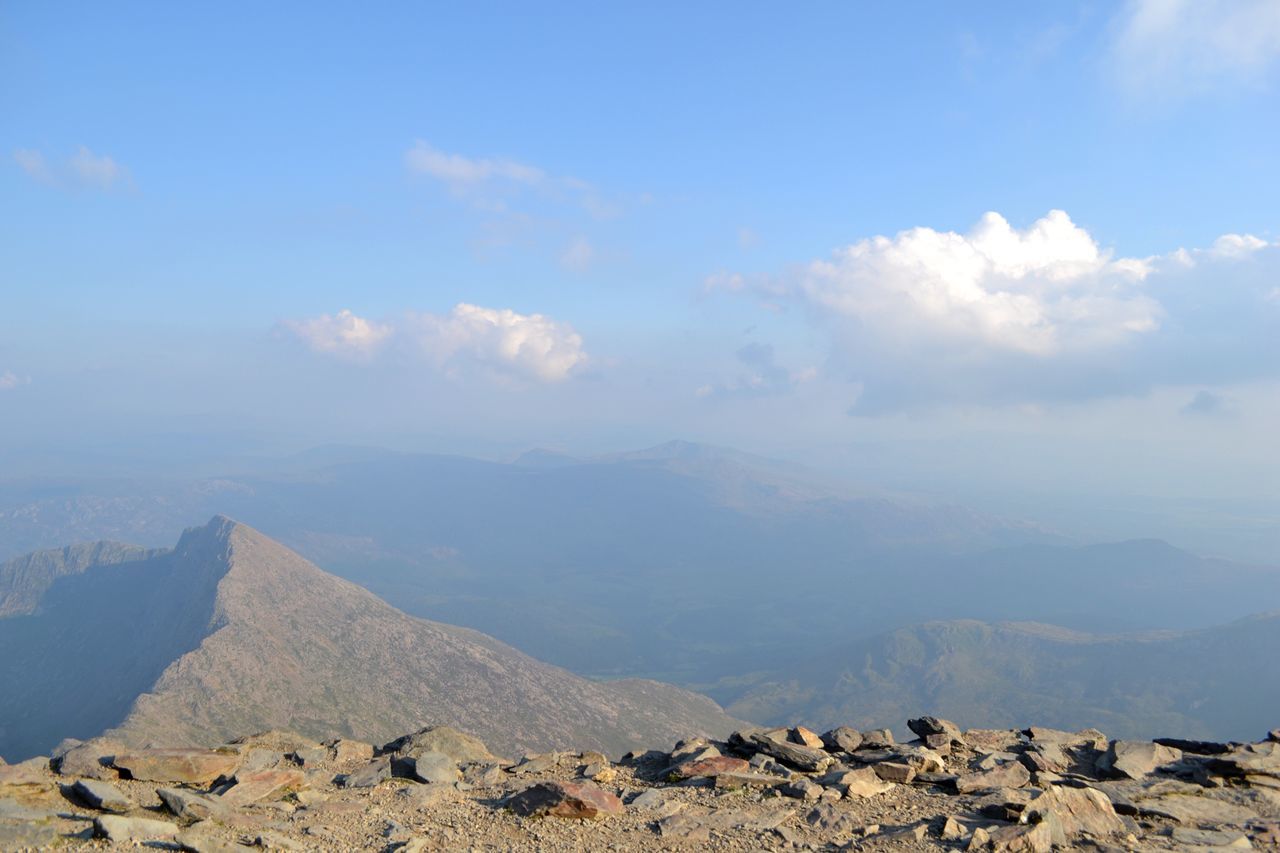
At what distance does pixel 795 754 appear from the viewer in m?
25.7

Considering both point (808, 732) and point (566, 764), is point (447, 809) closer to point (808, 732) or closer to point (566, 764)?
point (566, 764)

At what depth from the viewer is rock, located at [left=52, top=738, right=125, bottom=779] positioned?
78.0 feet

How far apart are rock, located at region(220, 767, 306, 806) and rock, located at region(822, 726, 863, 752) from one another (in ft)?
61.1

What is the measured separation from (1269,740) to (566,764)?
85.7 feet

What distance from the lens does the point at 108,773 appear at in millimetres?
23781

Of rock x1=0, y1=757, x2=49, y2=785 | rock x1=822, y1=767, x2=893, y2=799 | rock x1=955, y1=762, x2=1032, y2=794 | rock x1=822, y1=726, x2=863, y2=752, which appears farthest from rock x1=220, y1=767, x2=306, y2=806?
rock x1=955, y1=762, x2=1032, y2=794

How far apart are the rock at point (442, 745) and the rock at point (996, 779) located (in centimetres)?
1734

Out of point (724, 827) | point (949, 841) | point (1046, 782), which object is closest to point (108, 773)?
point (724, 827)

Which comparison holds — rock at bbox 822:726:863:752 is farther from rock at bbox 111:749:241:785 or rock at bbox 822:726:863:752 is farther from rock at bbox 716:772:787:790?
rock at bbox 111:749:241:785

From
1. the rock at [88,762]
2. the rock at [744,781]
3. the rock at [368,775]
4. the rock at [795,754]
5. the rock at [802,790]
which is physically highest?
the rock at [802,790]

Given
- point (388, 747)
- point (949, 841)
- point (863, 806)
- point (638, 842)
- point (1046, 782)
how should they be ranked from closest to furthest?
point (949, 841), point (638, 842), point (863, 806), point (1046, 782), point (388, 747)

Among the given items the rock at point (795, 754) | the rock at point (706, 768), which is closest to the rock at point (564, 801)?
the rock at point (706, 768)

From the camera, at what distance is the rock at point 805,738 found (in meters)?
28.1

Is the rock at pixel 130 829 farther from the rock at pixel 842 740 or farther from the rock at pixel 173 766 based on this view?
the rock at pixel 842 740
